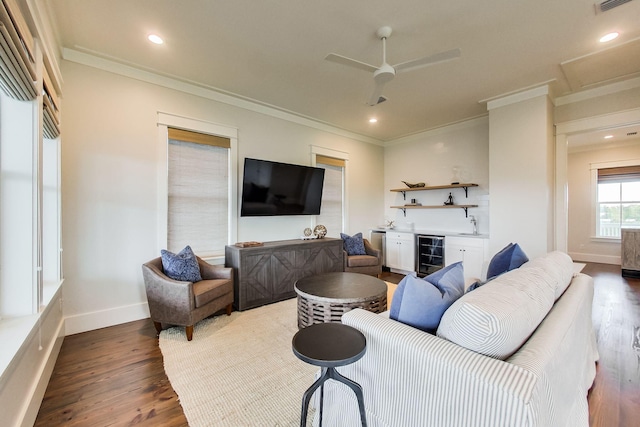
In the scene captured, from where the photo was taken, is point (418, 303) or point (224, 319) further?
point (224, 319)

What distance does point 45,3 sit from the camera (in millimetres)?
2000

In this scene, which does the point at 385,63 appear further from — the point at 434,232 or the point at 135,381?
the point at 434,232

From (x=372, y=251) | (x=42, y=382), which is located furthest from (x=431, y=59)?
(x=42, y=382)

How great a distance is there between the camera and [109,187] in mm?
2861

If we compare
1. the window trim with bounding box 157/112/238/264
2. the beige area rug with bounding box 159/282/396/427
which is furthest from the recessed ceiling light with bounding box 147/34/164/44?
the beige area rug with bounding box 159/282/396/427

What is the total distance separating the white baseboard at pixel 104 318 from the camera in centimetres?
267

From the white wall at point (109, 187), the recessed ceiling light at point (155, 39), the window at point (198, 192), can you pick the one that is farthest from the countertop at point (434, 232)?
the recessed ceiling light at point (155, 39)

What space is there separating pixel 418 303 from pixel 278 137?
11.6 feet

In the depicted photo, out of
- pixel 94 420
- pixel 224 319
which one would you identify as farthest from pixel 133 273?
pixel 94 420

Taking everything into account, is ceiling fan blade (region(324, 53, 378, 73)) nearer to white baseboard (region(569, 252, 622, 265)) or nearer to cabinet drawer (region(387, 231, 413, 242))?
cabinet drawer (region(387, 231, 413, 242))

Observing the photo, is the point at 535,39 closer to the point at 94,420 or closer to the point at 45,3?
the point at 45,3

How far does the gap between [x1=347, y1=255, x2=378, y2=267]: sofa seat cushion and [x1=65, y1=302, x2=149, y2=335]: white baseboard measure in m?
2.85

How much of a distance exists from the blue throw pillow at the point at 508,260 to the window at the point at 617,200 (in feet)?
20.0

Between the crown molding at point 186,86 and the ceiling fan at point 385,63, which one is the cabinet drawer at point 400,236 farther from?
the ceiling fan at point 385,63
